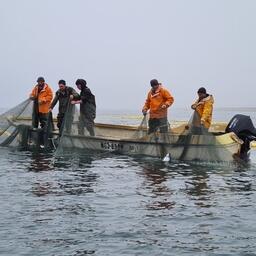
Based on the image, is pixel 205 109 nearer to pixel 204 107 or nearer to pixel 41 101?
pixel 204 107

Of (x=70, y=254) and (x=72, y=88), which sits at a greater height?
(x=72, y=88)

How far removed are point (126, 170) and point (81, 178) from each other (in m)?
1.54

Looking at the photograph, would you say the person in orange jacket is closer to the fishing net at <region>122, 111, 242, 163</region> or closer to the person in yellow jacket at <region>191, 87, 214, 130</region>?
the fishing net at <region>122, 111, 242, 163</region>

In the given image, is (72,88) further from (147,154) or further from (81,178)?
(81,178)

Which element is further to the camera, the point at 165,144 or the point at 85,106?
the point at 85,106

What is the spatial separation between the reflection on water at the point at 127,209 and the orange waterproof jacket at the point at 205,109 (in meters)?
1.21

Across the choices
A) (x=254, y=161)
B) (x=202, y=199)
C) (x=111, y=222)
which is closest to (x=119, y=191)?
(x=202, y=199)

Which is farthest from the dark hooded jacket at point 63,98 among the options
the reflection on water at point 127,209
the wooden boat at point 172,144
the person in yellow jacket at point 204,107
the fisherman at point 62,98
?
the person in yellow jacket at point 204,107

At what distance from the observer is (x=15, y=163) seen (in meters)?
13.5

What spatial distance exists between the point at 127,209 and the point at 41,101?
866cm

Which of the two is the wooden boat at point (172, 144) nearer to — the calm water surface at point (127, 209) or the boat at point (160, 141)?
the boat at point (160, 141)

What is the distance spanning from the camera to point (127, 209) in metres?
8.29

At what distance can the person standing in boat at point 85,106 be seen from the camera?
49.9 feet

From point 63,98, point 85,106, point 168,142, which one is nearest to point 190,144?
point 168,142
